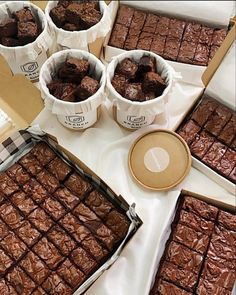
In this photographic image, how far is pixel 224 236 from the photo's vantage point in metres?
1.83

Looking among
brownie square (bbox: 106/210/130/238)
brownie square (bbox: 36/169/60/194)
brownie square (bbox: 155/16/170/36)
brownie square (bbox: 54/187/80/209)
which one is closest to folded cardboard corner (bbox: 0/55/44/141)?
brownie square (bbox: 36/169/60/194)

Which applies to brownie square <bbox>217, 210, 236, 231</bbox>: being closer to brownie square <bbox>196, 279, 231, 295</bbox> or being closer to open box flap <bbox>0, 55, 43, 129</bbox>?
brownie square <bbox>196, 279, 231, 295</bbox>

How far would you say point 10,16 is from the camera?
83.7 inches

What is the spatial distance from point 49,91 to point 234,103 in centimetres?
86

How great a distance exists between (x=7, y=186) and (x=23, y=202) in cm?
10

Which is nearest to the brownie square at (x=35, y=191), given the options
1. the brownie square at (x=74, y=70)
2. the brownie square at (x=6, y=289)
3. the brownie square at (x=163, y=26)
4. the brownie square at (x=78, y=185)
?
the brownie square at (x=78, y=185)

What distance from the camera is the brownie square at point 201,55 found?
2215mm

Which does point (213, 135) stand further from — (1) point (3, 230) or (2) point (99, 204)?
(1) point (3, 230)

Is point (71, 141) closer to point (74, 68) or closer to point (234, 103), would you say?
point (74, 68)

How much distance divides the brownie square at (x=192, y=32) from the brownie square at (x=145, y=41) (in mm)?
175

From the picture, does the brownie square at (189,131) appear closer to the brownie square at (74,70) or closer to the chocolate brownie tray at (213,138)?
the chocolate brownie tray at (213,138)

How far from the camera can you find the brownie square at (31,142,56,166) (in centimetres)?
194

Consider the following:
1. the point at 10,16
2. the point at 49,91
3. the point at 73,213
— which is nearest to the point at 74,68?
the point at 49,91

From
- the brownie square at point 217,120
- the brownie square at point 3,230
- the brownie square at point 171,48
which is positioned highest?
the brownie square at point 171,48
